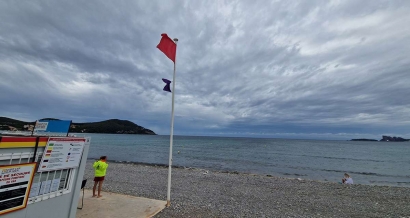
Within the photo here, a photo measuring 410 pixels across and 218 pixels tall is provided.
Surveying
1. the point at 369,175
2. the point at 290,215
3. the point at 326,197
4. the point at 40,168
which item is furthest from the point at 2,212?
the point at 369,175

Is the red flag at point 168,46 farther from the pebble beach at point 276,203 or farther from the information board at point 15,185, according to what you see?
the pebble beach at point 276,203

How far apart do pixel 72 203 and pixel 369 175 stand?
32020 mm

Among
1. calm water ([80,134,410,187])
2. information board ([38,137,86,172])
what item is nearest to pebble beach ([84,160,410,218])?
information board ([38,137,86,172])

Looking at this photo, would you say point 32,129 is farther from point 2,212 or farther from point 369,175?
point 369,175

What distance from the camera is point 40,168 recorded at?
412cm

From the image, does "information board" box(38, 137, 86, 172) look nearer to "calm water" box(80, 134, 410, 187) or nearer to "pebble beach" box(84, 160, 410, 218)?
"pebble beach" box(84, 160, 410, 218)

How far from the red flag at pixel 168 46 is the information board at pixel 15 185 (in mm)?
4742

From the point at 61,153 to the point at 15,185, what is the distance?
3.25 ft

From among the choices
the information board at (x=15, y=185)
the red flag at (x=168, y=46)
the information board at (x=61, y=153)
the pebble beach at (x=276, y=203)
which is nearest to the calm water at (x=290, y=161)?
the pebble beach at (x=276, y=203)

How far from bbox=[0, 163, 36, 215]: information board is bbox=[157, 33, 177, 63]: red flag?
4.74 meters

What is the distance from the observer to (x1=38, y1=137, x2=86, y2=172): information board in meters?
4.25

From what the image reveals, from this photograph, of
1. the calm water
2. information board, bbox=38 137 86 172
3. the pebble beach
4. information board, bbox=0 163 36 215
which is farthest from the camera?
the calm water

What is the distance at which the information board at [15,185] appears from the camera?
354cm

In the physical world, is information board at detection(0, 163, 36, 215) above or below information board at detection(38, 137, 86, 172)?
below
